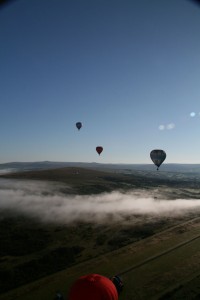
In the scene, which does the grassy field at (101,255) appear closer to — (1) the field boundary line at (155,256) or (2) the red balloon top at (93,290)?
(1) the field boundary line at (155,256)

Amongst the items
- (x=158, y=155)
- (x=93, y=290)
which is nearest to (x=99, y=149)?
(x=158, y=155)

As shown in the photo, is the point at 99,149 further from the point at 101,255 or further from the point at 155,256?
the point at 155,256

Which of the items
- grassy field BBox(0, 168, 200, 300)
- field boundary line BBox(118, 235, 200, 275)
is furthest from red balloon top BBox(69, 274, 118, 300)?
field boundary line BBox(118, 235, 200, 275)

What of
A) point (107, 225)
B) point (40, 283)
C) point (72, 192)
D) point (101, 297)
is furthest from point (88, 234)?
point (72, 192)

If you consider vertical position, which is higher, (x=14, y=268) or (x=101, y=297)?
(x=101, y=297)

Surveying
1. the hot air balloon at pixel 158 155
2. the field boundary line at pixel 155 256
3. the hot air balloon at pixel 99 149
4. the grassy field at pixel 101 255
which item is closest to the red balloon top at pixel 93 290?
the grassy field at pixel 101 255

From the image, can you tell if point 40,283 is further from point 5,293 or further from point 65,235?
point 65,235

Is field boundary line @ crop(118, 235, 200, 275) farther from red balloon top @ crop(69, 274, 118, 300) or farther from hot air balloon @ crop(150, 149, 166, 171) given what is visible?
hot air balloon @ crop(150, 149, 166, 171)
